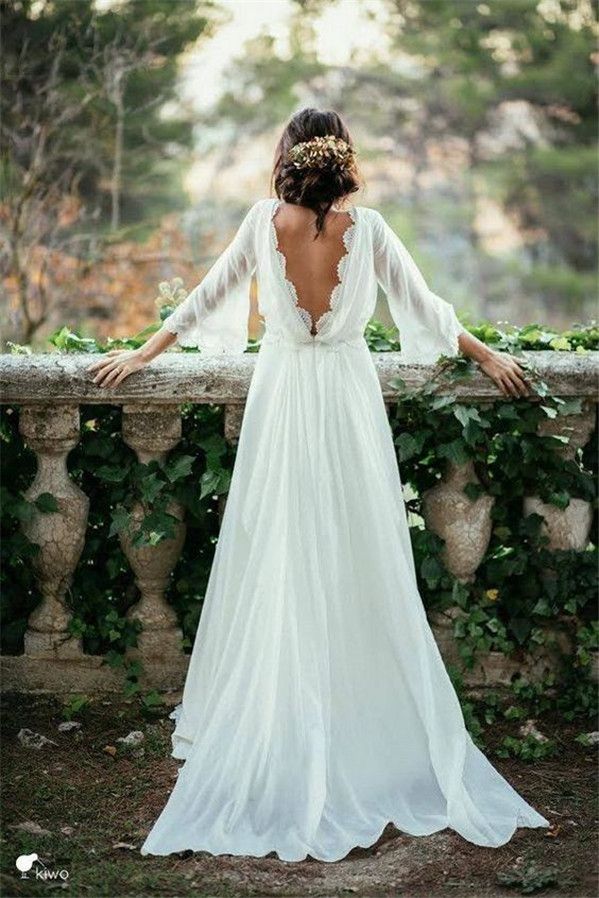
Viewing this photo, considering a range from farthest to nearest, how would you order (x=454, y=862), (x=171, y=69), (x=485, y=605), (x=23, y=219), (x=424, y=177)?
1. (x=424, y=177)
2. (x=171, y=69)
3. (x=23, y=219)
4. (x=485, y=605)
5. (x=454, y=862)

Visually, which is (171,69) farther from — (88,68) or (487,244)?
(487,244)

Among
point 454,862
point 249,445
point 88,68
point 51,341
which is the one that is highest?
point 88,68

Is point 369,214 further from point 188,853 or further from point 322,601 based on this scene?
point 188,853

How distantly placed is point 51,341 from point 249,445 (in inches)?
32.8

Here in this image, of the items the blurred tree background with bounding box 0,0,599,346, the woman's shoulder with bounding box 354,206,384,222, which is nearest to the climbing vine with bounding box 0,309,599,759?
the woman's shoulder with bounding box 354,206,384,222

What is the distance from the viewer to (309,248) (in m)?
3.11

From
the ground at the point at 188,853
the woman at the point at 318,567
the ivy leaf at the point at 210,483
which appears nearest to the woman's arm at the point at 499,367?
the woman at the point at 318,567

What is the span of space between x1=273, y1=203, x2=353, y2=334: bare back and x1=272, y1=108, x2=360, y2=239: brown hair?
25 millimetres

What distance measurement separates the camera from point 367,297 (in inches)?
125

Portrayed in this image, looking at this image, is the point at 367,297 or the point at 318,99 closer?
the point at 367,297

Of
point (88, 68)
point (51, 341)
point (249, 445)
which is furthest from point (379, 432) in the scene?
point (88, 68)

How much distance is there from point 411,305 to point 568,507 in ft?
2.84

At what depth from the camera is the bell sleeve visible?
3258 mm

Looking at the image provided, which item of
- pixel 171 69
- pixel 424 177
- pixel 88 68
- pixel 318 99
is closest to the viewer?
pixel 88 68
